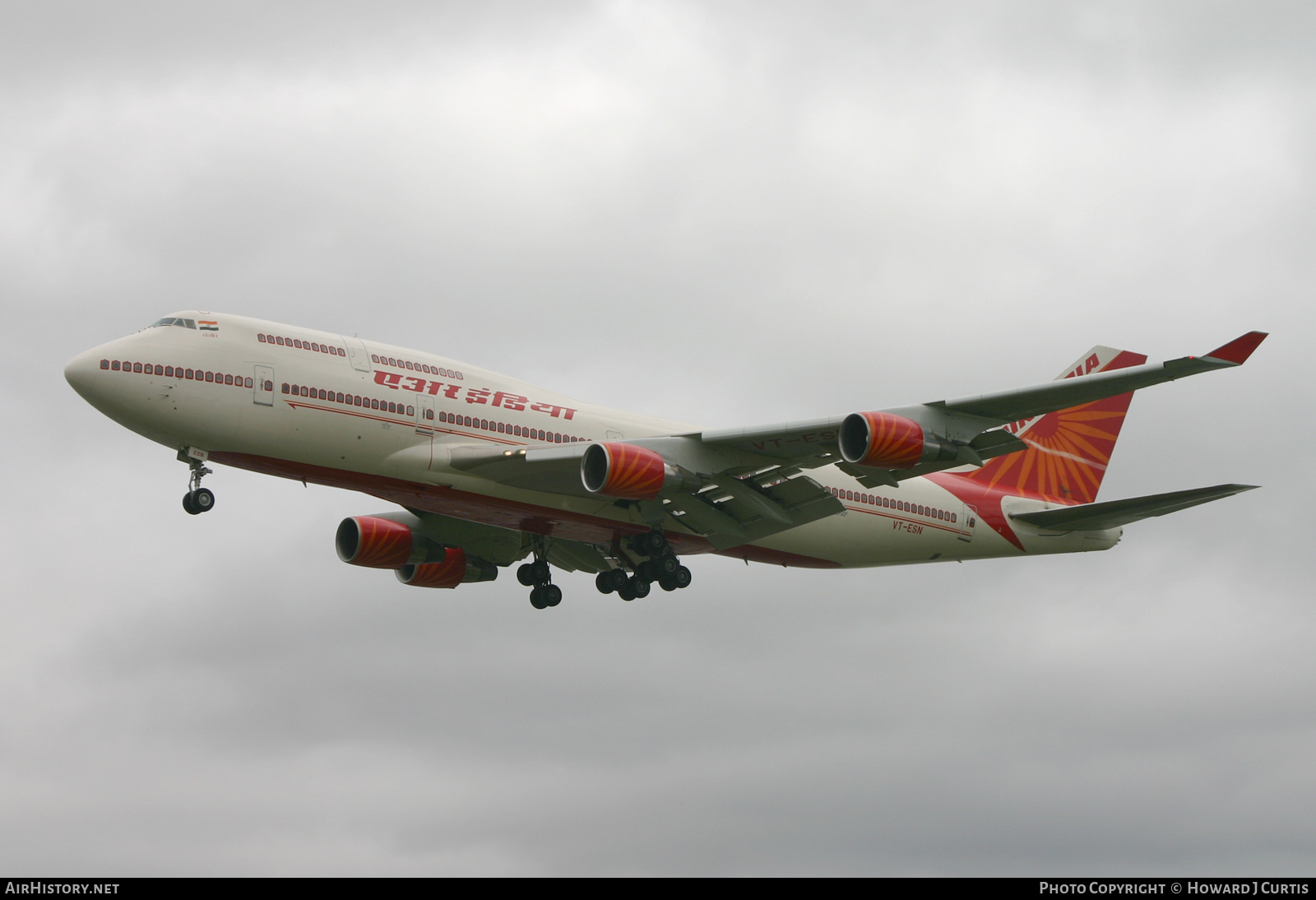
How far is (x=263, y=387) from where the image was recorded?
3412 centimetres

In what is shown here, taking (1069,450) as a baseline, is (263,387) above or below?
below

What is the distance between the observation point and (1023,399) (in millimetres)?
33406

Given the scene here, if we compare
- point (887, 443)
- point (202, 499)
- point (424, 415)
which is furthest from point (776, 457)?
point (202, 499)

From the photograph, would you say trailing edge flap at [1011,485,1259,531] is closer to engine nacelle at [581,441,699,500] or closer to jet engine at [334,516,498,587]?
engine nacelle at [581,441,699,500]

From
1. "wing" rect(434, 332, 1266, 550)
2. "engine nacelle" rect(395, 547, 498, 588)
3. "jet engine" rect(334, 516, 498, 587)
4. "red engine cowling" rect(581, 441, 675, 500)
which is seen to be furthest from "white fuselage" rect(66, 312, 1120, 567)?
"engine nacelle" rect(395, 547, 498, 588)

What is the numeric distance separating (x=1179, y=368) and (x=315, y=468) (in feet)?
68.5

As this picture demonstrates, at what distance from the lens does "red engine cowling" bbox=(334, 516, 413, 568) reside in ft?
140

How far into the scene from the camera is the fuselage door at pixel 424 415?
35.8 meters

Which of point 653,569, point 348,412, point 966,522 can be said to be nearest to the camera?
point 348,412

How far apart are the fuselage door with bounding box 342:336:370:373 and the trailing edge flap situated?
71.0 feet

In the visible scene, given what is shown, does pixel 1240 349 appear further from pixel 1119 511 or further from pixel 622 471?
pixel 622 471

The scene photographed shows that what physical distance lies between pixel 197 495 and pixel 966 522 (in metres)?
23.9

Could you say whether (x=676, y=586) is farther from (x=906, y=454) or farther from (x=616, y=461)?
(x=906, y=454)

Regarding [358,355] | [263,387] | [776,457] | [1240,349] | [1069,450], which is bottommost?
[1240,349]
